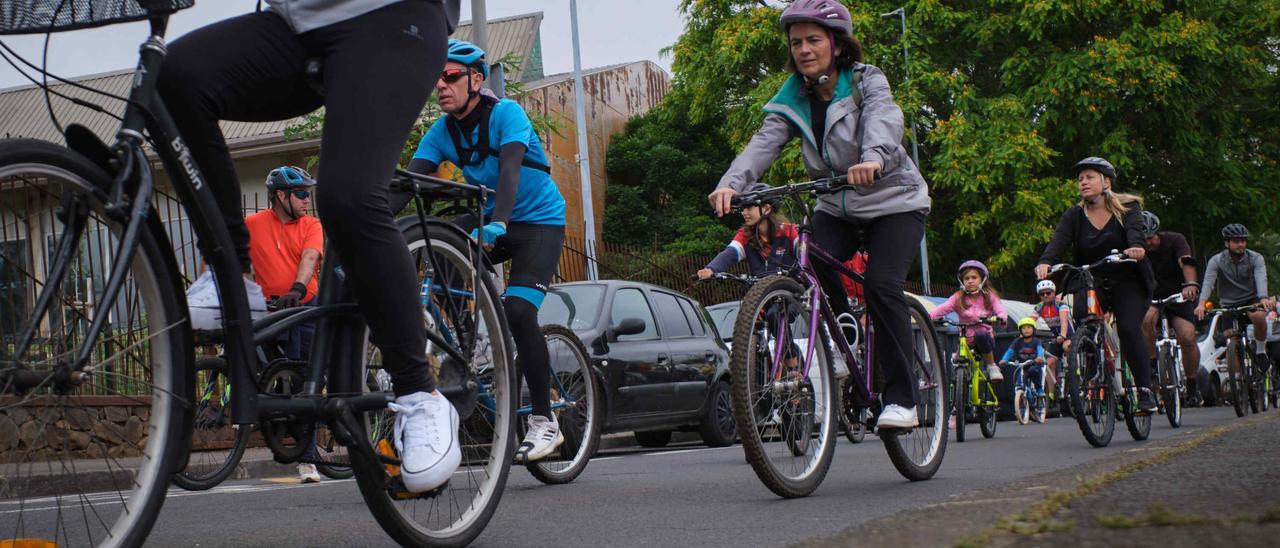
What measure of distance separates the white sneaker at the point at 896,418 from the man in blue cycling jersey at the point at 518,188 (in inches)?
53.6

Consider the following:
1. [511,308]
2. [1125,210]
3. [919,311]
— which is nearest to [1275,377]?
[1125,210]

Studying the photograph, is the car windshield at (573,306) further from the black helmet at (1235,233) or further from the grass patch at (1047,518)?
the grass patch at (1047,518)

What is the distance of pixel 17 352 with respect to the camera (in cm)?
274

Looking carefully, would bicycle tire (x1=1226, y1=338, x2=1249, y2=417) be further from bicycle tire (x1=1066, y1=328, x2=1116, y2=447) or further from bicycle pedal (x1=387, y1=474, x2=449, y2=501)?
bicycle pedal (x1=387, y1=474, x2=449, y2=501)

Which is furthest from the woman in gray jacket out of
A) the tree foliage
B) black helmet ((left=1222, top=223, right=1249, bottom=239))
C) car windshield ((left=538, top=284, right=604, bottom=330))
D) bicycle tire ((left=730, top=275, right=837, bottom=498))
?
the tree foliage

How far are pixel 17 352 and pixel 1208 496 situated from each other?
7.50 ft

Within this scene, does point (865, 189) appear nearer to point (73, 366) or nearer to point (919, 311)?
point (919, 311)

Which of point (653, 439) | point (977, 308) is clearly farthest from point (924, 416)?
point (653, 439)

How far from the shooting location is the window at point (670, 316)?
12375 millimetres

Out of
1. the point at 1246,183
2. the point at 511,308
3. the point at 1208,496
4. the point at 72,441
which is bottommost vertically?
the point at 1208,496

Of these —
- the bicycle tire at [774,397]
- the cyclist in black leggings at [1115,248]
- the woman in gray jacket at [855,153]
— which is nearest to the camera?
the bicycle tire at [774,397]

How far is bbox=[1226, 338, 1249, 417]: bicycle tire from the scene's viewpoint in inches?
540

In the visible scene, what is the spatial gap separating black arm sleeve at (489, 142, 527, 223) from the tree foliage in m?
Result: 24.9

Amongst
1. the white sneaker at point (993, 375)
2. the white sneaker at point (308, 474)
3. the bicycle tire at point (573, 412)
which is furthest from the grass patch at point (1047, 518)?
the white sneaker at point (993, 375)
